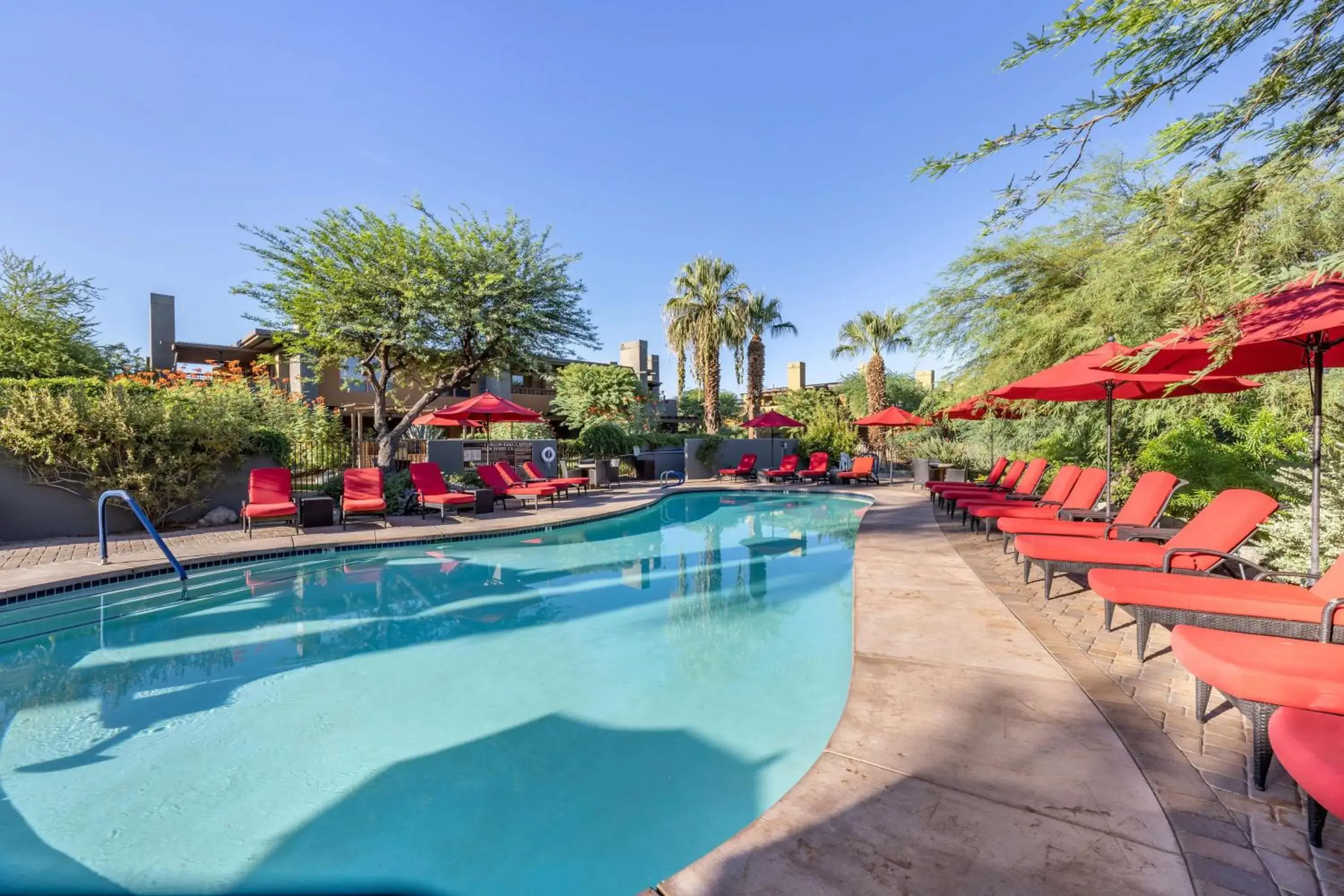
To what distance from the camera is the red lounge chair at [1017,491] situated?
30.2ft

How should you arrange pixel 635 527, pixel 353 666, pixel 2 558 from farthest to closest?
pixel 635 527 → pixel 2 558 → pixel 353 666

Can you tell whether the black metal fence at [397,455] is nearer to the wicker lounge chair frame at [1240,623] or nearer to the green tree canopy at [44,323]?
the green tree canopy at [44,323]

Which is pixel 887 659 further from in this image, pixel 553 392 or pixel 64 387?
pixel 553 392

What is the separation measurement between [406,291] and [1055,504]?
1340 centimetres

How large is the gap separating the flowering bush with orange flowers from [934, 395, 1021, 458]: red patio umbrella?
13812mm

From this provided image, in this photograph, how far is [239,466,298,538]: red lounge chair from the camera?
9242 mm

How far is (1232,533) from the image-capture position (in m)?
4.20

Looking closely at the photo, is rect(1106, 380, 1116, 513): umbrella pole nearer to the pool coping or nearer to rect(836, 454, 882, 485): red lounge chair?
the pool coping

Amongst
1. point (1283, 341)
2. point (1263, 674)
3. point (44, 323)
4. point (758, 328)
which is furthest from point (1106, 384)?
point (44, 323)

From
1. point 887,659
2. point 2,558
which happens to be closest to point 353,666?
point 887,659

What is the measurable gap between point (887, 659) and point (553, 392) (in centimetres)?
2992

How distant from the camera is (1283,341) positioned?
3.94m

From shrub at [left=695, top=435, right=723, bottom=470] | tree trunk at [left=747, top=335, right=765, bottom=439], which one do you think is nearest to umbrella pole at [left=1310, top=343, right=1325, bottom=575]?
shrub at [left=695, top=435, right=723, bottom=470]

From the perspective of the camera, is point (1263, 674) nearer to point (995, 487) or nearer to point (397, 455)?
point (995, 487)
